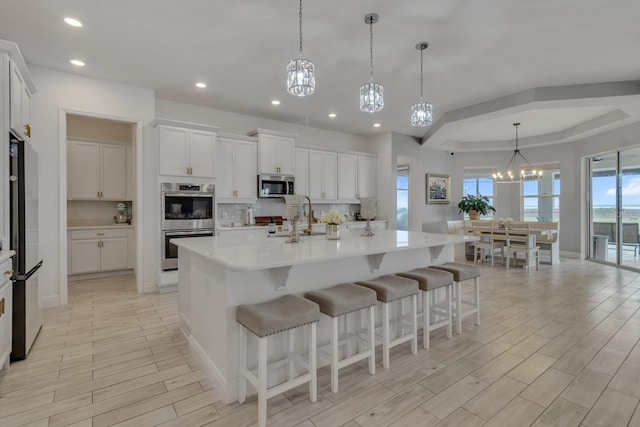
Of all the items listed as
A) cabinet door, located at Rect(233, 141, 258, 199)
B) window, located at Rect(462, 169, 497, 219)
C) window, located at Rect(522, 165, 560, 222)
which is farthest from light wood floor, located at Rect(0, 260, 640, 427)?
window, located at Rect(462, 169, 497, 219)

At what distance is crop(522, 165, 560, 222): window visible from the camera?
7.88 metres

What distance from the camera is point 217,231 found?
15.7 feet

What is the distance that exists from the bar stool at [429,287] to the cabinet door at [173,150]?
11.1ft

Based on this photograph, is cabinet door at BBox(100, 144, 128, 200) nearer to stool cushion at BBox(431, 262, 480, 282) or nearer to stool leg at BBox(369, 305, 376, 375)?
A: stool leg at BBox(369, 305, 376, 375)

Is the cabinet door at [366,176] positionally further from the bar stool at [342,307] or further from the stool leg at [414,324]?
the bar stool at [342,307]

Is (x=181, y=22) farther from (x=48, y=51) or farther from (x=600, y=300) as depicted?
(x=600, y=300)

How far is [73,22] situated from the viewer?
288cm

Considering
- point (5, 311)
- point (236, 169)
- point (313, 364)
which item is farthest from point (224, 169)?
point (313, 364)

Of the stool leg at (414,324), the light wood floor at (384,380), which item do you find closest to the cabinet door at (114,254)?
the light wood floor at (384,380)

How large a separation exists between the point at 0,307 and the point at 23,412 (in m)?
0.74

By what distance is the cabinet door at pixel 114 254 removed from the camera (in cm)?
538

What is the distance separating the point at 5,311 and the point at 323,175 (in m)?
4.96

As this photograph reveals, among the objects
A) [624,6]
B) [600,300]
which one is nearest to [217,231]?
[624,6]

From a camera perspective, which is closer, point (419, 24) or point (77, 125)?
point (419, 24)
